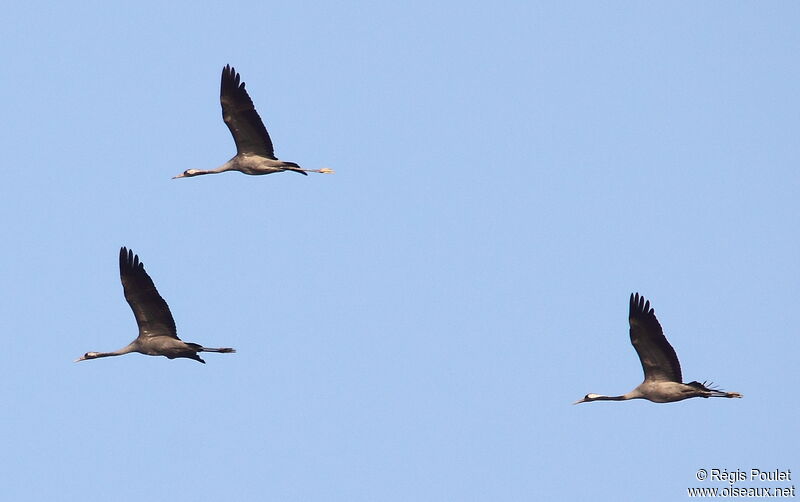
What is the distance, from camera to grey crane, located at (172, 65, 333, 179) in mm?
33312

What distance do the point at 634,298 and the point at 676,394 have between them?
8.68ft

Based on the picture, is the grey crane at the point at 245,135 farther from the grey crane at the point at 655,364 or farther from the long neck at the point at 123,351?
the grey crane at the point at 655,364

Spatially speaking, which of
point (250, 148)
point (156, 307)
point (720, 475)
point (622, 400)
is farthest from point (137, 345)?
point (720, 475)

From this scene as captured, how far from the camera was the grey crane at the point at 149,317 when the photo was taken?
1248 inches

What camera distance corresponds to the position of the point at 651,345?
30641mm

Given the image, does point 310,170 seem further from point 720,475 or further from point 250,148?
point 720,475

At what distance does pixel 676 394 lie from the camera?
31.2m

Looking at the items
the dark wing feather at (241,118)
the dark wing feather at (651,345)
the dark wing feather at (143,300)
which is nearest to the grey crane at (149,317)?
the dark wing feather at (143,300)

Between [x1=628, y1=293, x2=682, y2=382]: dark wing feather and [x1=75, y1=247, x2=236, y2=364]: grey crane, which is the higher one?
[x1=75, y1=247, x2=236, y2=364]: grey crane

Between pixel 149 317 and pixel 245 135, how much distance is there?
5.10 m

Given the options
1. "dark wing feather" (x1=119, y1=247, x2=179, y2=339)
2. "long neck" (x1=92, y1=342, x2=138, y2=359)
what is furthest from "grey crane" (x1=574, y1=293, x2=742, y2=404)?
"long neck" (x1=92, y1=342, x2=138, y2=359)

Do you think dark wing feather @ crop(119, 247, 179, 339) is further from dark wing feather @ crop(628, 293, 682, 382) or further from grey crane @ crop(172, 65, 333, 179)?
dark wing feather @ crop(628, 293, 682, 382)

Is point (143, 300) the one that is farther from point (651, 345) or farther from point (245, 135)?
point (651, 345)

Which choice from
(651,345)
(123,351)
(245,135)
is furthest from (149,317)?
(651,345)
